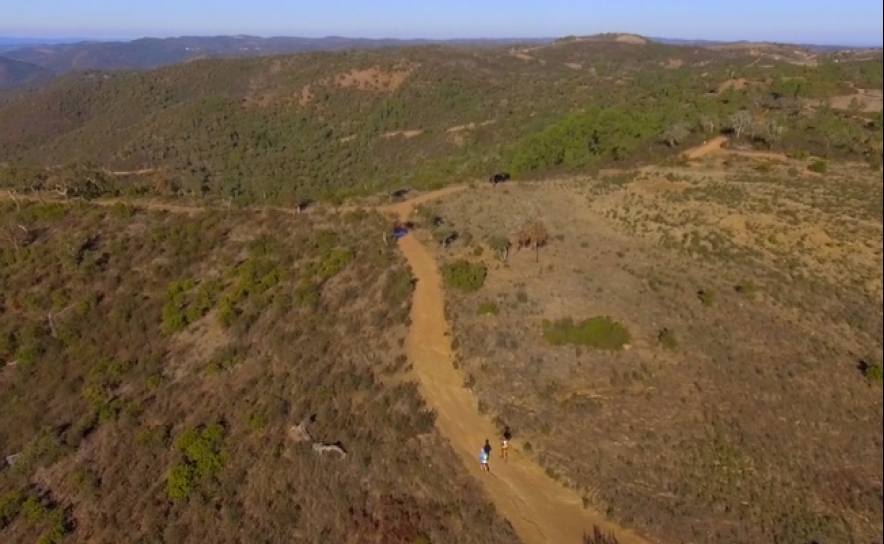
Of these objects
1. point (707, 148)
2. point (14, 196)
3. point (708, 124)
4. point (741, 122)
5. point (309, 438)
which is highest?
point (741, 122)

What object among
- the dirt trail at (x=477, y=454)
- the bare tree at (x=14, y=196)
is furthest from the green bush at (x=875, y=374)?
the bare tree at (x=14, y=196)

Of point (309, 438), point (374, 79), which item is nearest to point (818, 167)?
point (309, 438)

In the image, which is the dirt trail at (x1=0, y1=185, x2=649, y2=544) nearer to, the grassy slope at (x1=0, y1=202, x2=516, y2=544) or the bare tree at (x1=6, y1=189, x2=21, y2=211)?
the grassy slope at (x1=0, y1=202, x2=516, y2=544)

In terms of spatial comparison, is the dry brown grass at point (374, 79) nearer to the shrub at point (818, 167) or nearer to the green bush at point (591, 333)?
the shrub at point (818, 167)

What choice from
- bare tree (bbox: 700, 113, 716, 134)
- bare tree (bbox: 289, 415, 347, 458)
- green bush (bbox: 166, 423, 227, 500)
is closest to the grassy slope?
green bush (bbox: 166, 423, 227, 500)

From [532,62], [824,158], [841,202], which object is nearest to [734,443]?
[841,202]

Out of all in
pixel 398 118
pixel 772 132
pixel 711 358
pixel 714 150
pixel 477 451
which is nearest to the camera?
pixel 711 358

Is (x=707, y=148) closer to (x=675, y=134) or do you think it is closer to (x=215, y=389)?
(x=675, y=134)
